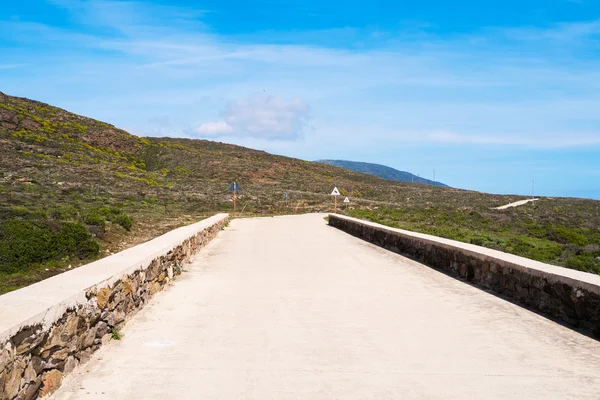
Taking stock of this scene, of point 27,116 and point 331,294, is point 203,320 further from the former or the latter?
point 27,116

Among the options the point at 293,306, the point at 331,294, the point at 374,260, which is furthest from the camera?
the point at 374,260

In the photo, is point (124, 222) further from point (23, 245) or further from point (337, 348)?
point (337, 348)

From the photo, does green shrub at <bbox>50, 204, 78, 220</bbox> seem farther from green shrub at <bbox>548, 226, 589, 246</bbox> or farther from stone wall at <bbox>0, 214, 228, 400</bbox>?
green shrub at <bbox>548, 226, 589, 246</bbox>

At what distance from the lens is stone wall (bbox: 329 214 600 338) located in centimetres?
669

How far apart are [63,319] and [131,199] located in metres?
36.4

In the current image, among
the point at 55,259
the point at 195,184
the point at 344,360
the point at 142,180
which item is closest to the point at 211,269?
the point at 55,259

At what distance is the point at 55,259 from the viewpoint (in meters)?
14.9

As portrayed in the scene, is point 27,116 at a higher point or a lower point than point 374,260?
higher

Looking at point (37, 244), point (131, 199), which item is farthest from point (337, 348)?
point (131, 199)

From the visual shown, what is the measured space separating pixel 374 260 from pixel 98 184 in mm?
37333

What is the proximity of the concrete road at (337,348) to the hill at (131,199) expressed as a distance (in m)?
6.29

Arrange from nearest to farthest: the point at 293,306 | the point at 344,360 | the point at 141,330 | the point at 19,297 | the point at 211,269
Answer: the point at 19,297
the point at 344,360
the point at 141,330
the point at 293,306
the point at 211,269

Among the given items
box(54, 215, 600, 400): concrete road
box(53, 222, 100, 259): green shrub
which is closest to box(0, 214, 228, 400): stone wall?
box(54, 215, 600, 400): concrete road

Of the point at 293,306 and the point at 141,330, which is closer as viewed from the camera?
the point at 141,330
